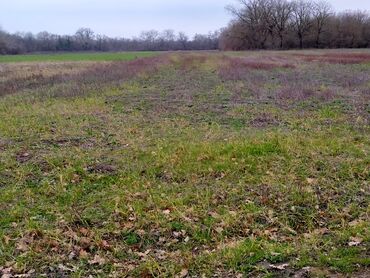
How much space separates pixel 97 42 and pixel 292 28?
74305mm

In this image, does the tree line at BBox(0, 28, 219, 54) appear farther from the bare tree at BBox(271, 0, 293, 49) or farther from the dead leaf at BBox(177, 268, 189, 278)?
the dead leaf at BBox(177, 268, 189, 278)

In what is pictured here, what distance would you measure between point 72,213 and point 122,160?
215 cm

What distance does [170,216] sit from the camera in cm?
516

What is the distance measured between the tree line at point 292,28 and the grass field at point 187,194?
68.1 metres

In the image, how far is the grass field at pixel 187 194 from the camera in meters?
4.17

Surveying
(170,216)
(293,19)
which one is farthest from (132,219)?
(293,19)

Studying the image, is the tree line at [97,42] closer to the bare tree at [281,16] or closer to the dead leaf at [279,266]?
the bare tree at [281,16]

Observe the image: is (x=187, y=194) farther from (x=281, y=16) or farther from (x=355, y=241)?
(x=281, y=16)

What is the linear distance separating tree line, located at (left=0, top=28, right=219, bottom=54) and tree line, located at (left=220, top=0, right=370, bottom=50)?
124 feet

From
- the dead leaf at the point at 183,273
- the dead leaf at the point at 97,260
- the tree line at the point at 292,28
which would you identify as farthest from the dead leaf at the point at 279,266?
the tree line at the point at 292,28

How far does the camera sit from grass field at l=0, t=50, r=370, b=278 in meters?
4.17

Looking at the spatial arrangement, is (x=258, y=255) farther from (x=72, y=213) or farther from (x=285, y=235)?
(x=72, y=213)

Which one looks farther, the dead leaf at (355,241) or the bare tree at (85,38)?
the bare tree at (85,38)

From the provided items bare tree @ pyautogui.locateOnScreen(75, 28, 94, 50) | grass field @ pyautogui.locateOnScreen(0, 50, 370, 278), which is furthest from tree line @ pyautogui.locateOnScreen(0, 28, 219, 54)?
grass field @ pyautogui.locateOnScreen(0, 50, 370, 278)
